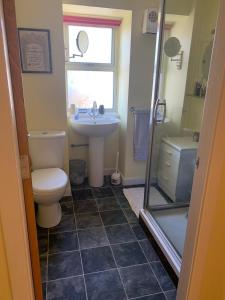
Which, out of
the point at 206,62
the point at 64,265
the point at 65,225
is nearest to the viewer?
the point at 64,265

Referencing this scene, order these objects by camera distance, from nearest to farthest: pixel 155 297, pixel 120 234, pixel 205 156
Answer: pixel 205 156 < pixel 155 297 < pixel 120 234

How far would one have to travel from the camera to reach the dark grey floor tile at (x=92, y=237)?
1.88 meters

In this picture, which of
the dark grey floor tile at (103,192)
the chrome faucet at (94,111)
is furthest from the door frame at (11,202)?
the chrome faucet at (94,111)

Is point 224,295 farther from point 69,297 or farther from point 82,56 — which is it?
point 82,56

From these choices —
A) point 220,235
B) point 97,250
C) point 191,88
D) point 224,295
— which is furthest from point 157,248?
point 191,88

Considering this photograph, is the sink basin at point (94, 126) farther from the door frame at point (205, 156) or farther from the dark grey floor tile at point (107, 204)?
the door frame at point (205, 156)

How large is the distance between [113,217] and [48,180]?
2.44ft

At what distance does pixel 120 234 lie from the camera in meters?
2.00

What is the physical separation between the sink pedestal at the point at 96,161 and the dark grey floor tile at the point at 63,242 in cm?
88

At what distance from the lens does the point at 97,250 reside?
1.82 m

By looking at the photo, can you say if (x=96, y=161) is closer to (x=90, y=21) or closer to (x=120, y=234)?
(x=120, y=234)

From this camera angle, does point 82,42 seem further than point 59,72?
Yes

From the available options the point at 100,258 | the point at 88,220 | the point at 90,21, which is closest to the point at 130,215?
the point at 88,220

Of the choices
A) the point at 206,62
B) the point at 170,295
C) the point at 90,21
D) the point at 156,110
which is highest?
the point at 90,21
